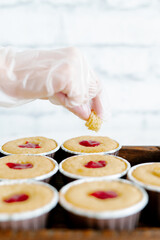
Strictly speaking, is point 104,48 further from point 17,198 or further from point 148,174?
point 17,198

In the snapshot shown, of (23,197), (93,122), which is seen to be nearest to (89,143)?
(93,122)

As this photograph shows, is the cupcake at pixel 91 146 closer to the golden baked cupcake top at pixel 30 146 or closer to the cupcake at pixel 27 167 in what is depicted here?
the golden baked cupcake top at pixel 30 146

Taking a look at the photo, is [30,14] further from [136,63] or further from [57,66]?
[57,66]

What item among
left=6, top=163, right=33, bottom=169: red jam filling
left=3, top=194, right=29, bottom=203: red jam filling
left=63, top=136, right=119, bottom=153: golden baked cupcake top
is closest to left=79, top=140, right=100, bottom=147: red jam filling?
left=63, top=136, right=119, bottom=153: golden baked cupcake top

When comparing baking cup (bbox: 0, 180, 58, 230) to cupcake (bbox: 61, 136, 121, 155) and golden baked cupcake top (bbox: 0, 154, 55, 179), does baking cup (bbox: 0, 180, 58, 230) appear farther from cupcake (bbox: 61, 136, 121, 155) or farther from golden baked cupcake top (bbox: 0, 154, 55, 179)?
cupcake (bbox: 61, 136, 121, 155)

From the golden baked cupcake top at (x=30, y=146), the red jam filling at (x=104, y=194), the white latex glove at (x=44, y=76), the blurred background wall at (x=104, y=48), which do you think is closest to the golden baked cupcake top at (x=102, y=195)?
the red jam filling at (x=104, y=194)

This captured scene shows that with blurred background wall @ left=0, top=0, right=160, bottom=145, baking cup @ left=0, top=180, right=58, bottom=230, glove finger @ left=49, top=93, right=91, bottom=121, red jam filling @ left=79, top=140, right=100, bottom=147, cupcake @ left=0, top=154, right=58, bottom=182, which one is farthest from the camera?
blurred background wall @ left=0, top=0, right=160, bottom=145

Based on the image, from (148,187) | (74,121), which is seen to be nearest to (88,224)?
(148,187)
